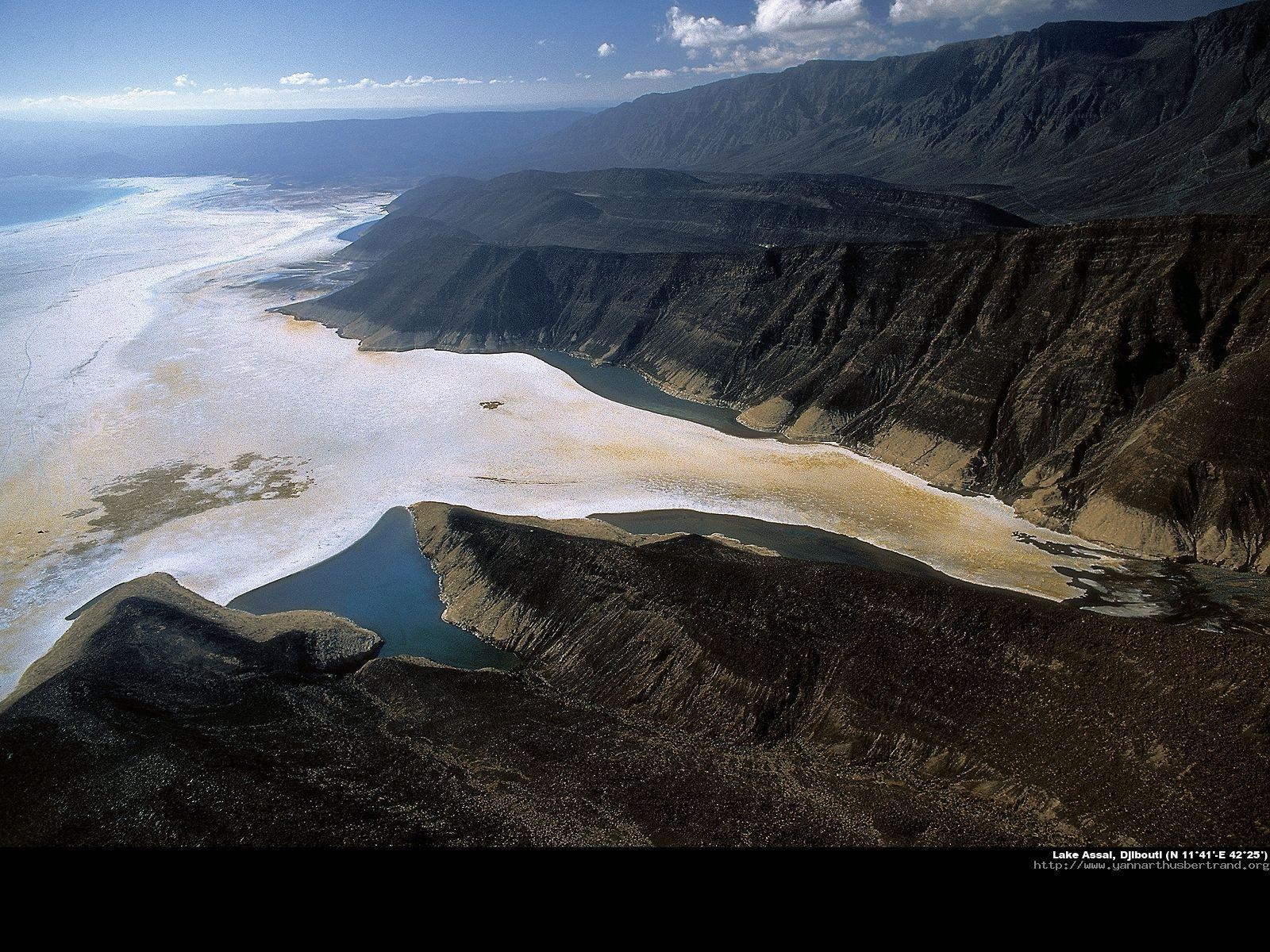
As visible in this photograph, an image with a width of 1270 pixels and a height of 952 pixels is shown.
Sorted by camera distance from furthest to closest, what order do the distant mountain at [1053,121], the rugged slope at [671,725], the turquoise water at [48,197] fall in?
the turquoise water at [48,197] → the distant mountain at [1053,121] → the rugged slope at [671,725]

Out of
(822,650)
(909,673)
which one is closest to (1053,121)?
(822,650)

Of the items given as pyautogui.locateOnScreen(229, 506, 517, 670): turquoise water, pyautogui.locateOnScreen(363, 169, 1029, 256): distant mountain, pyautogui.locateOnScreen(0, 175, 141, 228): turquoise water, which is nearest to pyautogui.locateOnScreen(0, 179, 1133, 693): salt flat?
pyautogui.locateOnScreen(229, 506, 517, 670): turquoise water

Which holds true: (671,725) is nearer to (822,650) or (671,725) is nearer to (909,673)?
(822,650)

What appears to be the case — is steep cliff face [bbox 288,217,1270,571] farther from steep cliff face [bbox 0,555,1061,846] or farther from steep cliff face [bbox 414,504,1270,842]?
steep cliff face [bbox 0,555,1061,846]

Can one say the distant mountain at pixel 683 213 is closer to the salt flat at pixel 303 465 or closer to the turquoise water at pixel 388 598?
the salt flat at pixel 303 465

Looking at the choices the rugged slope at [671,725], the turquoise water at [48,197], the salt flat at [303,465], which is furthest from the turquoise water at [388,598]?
the turquoise water at [48,197]

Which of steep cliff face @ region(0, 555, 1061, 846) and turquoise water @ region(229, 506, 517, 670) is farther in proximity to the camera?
turquoise water @ region(229, 506, 517, 670)
